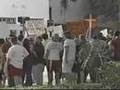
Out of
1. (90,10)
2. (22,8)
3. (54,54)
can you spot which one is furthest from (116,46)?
(90,10)

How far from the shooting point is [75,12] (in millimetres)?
56500

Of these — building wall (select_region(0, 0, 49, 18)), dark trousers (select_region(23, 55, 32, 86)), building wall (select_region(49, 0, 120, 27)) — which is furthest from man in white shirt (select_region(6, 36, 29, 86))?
building wall (select_region(49, 0, 120, 27))

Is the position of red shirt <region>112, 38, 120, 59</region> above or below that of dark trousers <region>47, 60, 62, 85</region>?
above

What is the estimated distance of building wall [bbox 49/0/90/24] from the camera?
52344 millimetres

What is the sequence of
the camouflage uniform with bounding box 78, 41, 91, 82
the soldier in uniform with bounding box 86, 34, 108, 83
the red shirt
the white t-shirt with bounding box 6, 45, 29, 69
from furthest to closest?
the red shirt → the camouflage uniform with bounding box 78, 41, 91, 82 → the soldier in uniform with bounding box 86, 34, 108, 83 → the white t-shirt with bounding box 6, 45, 29, 69

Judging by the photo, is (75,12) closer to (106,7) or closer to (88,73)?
(106,7)

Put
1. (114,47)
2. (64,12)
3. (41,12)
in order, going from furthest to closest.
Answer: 1. (64,12)
2. (41,12)
3. (114,47)

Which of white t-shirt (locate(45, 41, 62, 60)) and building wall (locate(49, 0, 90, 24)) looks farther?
building wall (locate(49, 0, 90, 24))

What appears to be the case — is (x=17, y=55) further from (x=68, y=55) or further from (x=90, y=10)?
(x=90, y=10)

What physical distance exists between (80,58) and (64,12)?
38644 millimetres

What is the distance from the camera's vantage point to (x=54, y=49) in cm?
1670

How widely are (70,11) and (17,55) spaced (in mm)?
40673

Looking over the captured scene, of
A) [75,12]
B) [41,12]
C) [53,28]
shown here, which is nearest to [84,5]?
[75,12]

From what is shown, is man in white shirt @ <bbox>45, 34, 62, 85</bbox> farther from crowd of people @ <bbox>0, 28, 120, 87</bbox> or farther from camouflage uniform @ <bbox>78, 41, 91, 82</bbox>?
camouflage uniform @ <bbox>78, 41, 91, 82</bbox>
